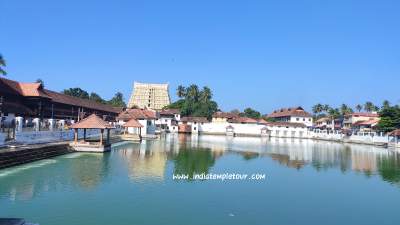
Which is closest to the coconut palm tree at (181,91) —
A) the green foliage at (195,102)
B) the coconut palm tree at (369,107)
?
the green foliage at (195,102)

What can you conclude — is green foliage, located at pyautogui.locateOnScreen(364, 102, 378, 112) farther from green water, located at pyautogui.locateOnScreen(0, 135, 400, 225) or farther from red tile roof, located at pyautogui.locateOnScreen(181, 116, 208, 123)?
green water, located at pyautogui.locateOnScreen(0, 135, 400, 225)

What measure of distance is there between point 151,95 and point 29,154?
121 meters

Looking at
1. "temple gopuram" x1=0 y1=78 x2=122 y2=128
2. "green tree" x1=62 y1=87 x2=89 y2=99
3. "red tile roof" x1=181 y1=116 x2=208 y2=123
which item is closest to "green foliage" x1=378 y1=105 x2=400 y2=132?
"red tile roof" x1=181 y1=116 x2=208 y2=123

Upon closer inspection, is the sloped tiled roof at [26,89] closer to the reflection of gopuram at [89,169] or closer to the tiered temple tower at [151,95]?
the reflection of gopuram at [89,169]

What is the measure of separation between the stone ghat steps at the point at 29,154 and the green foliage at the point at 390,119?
54.4 metres

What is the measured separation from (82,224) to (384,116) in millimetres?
66240

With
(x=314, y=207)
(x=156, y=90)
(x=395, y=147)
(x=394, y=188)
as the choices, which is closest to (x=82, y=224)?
(x=314, y=207)

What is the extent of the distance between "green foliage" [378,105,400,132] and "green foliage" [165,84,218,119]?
152ft

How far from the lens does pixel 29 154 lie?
82.3 ft

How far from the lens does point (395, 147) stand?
59188 mm

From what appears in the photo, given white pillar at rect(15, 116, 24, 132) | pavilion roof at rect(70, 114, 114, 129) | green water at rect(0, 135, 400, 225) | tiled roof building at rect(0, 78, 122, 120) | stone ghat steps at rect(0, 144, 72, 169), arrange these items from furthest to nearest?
tiled roof building at rect(0, 78, 122, 120) < pavilion roof at rect(70, 114, 114, 129) < white pillar at rect(15, 116, 24, 132) < stone ghat steps at rect(0, 144, 72, 169) < green water at rect(0, 135, 400, 225)

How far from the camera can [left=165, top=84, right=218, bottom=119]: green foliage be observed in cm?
10418

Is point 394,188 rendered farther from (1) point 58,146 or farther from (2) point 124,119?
(2) point 124,119

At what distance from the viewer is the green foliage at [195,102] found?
104181 mm
